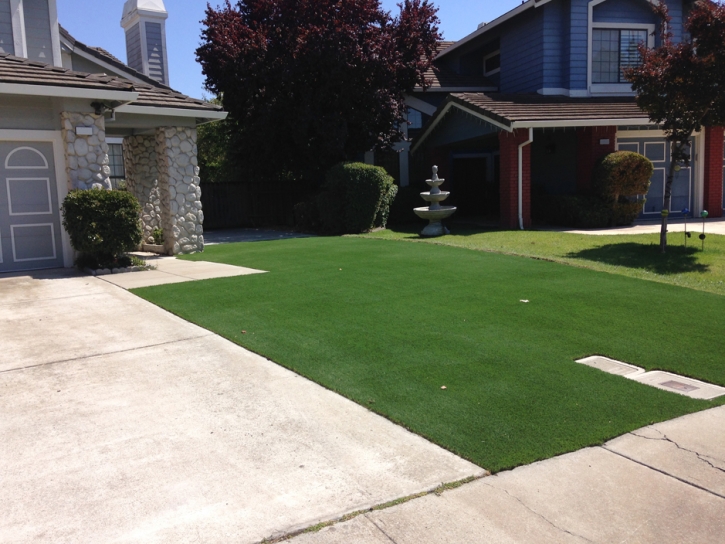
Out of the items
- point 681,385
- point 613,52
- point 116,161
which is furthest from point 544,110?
point 681,385

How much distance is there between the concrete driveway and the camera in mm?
3445

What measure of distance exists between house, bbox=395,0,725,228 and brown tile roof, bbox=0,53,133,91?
32.0 ft

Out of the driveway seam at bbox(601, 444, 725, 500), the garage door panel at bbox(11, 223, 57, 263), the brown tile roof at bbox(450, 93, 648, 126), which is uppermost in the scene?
the brown tile roof at bbox(450, 93, 648, 126)

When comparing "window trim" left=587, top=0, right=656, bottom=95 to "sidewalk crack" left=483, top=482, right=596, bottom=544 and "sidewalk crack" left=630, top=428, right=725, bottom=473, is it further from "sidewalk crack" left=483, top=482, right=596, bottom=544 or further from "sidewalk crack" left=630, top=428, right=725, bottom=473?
"sidewalk crack" left=483, top=482, right=596, bottom=544

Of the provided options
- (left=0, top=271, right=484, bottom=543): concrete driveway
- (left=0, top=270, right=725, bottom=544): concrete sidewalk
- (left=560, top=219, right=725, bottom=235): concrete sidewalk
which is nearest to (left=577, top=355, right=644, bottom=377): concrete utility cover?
(left=0, top=270, right=725, bottom=544): concrete sidewalk

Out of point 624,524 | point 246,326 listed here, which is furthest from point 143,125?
point 624,524

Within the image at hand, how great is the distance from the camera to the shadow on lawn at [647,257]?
1076 centimetres

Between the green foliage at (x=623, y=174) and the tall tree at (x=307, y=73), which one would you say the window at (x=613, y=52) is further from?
the tall tree at (x=307, y=73)

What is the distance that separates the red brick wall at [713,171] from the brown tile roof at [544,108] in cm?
252

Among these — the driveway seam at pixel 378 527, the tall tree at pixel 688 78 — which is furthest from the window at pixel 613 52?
the driveway seam at pixel 378 527

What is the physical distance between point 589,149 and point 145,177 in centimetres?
1218

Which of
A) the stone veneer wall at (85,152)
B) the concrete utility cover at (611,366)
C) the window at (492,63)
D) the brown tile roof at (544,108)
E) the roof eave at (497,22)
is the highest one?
the roof eave at (497,22)

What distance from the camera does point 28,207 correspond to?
11.8 meters

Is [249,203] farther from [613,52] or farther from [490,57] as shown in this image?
[613,52]
